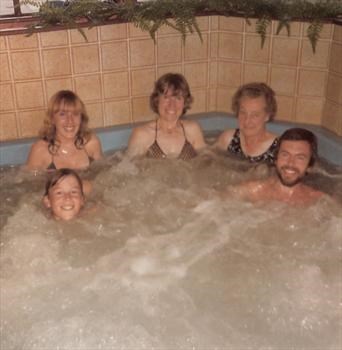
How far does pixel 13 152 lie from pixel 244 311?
193 cm

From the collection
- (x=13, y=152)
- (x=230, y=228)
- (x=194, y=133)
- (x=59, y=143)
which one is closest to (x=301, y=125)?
(x=194, y=133)

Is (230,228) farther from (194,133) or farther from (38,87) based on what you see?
(38,87)

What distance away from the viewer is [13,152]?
3639mm

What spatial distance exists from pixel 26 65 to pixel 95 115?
22.9 inches

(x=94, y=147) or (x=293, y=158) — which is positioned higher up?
(x=293, y=158)

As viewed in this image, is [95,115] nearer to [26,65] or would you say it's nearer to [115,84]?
[115,84]

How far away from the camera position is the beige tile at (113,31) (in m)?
3.64

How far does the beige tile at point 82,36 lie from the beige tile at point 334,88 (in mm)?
1600

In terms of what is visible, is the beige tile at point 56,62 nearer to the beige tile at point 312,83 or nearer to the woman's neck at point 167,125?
the woman's neck at point 167,125

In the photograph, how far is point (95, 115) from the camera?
3.87 metres

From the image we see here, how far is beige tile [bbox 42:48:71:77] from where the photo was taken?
3586 mm

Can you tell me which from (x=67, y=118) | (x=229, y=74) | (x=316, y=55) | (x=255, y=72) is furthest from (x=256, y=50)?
(x=67, y=118)

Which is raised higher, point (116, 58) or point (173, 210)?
point (116, 58)

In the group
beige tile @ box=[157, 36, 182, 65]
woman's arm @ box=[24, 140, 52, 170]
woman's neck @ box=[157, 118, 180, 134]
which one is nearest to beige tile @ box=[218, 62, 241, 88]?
beige tile @ box=[157, 36, 182, 65]
